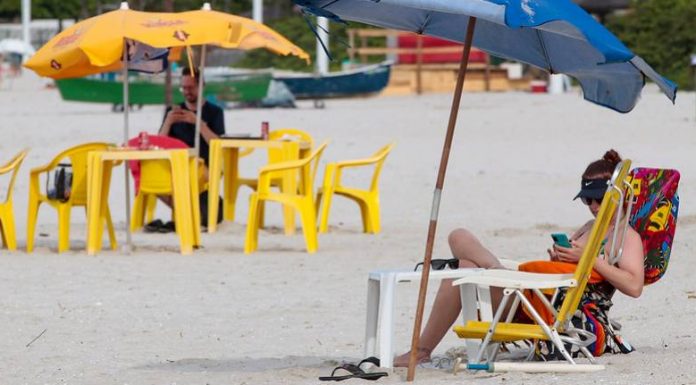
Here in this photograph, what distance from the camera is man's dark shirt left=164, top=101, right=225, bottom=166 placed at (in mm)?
12211

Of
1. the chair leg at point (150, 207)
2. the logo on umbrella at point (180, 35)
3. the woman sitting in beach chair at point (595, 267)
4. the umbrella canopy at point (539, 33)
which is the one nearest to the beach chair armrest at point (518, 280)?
the woman sitting in beach chair at point (595, 267)

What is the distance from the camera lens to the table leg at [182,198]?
10461mm

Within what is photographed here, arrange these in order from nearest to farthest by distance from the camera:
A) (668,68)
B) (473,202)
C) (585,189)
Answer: (585,189) < (473,202) < (668,68)

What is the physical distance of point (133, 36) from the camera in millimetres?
10125

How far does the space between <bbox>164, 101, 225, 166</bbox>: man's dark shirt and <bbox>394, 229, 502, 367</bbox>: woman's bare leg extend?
250 inches

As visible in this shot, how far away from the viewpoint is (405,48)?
37.1 m

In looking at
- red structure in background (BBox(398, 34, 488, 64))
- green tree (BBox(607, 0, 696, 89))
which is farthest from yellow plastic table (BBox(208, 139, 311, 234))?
green tree (BBox(607, 0, 696, 89))

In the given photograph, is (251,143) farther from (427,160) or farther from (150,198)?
(427,160)

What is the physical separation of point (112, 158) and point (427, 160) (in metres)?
7.44

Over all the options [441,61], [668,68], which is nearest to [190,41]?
[441,61]

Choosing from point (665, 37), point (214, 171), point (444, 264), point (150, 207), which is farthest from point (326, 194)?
point (665, 37)

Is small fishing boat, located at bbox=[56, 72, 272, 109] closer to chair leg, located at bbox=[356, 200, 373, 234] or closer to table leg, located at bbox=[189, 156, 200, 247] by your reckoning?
chair leg, located at bbox=[356, 200, 373, 234]

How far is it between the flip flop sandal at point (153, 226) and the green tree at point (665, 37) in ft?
90.7

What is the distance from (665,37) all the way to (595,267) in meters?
34.8
